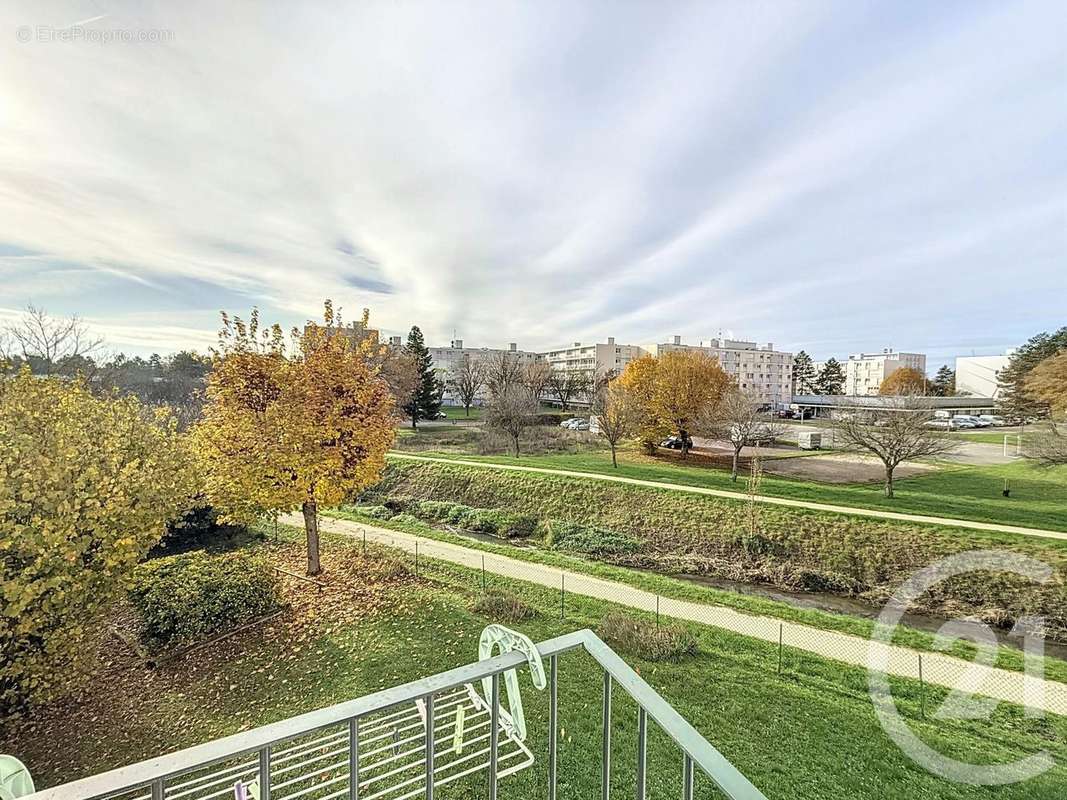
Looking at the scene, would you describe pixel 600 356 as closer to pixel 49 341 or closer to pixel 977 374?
pixel 977 374

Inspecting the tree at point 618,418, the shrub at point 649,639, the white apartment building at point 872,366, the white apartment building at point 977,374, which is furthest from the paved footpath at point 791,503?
the white apartment building at point 872,366

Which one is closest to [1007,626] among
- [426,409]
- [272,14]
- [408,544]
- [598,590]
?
[598,590]

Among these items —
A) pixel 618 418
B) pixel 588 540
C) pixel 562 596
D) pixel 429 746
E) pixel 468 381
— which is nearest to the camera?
pixel 429 746

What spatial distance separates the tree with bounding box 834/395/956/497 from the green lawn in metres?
1.37

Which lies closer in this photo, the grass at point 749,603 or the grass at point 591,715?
the grass at point 591,715

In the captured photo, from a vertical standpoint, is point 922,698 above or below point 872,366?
below

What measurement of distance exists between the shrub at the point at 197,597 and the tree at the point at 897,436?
18907 millimetres

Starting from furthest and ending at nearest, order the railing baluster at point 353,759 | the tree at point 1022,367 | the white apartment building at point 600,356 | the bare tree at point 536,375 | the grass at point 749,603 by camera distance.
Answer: the white apartment building at point 600,356 → the bare tree at point 536,375 → the tree at point 1022,367 → the grass at point 749,603 → the railing baluster at point 353,759

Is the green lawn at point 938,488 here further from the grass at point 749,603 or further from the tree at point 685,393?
the grass at point 749,603

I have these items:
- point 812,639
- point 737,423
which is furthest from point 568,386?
point 812,639

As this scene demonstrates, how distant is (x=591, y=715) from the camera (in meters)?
5.36

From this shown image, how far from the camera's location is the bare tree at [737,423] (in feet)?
64.8

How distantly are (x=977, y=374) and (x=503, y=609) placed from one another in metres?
65.1

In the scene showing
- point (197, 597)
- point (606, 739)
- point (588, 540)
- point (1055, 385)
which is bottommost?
point (588, 540)
